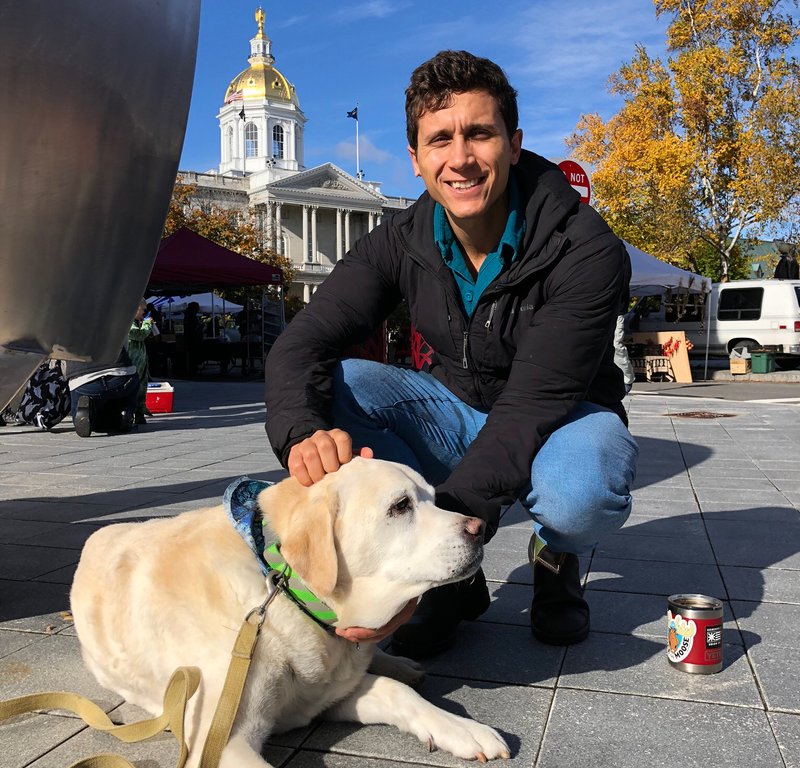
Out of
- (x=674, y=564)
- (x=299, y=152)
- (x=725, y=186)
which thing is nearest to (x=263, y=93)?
(x=299, y=152)

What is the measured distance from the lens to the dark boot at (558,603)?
9.19 feet

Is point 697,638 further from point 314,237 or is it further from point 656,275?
Result: point 314,237

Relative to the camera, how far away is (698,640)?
8.19 ft

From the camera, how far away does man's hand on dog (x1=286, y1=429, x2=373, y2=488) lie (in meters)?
2.20

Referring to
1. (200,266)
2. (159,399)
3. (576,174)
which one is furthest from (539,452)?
(200,266)

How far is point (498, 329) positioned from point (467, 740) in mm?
1368

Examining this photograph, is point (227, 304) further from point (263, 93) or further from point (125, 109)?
point (263, 93)

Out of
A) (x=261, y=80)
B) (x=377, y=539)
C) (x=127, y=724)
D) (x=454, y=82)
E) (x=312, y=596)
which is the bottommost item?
(x=127, y=724)

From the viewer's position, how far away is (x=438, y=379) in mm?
3289

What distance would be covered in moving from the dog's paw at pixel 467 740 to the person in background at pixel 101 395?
7969 millimetres

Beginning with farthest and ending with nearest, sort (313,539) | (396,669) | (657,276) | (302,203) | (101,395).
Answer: (302,203) → (657,276) → (101,395) → (396,669) → (313,539)

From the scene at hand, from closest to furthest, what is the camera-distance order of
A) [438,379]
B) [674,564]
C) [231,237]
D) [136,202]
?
[136,202] < [438,379] < [674,564] < [231,237]

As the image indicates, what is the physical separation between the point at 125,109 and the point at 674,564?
3.08 m

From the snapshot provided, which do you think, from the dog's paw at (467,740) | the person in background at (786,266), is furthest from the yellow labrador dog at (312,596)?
the person in background at (786,266)
